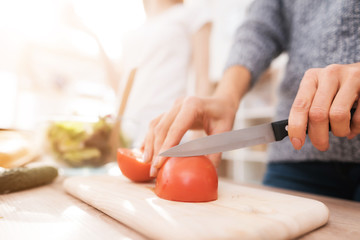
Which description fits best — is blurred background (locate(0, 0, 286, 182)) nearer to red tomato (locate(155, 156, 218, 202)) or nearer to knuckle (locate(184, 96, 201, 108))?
knuckle (locate(184, 96, 201, 108))

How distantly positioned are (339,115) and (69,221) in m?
0.63

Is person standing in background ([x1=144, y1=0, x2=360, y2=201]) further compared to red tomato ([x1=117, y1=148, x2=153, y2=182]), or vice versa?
red tomato ([x1=117, y1=148, x2=153, y2=182])

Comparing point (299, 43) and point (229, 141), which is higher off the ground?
point (299, 43)

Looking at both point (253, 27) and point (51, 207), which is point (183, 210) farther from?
point (253, 27)

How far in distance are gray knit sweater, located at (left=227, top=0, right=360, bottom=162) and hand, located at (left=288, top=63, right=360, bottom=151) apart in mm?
290

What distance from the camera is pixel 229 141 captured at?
0.70 m

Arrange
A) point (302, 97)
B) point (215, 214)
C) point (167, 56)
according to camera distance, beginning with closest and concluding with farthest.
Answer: point (215, 214) < point (302, 97) < point (167, 56)

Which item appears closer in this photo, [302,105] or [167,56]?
[302,105]

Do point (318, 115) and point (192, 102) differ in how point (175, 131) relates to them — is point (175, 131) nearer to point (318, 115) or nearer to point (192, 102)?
point (192, 102)

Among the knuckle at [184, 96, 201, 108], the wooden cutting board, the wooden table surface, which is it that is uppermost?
the knuckle at [184, 96, 201, 108]

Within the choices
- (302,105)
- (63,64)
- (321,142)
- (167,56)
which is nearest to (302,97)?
(302,105)

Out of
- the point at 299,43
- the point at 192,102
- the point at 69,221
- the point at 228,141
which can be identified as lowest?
the point at 69,221

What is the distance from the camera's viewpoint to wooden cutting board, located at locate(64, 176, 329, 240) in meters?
0.43

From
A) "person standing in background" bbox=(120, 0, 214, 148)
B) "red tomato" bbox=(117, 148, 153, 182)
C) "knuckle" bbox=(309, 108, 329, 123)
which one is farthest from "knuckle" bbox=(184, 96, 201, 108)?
"person standing in background" bbox=(120, 0, 214, 148)
